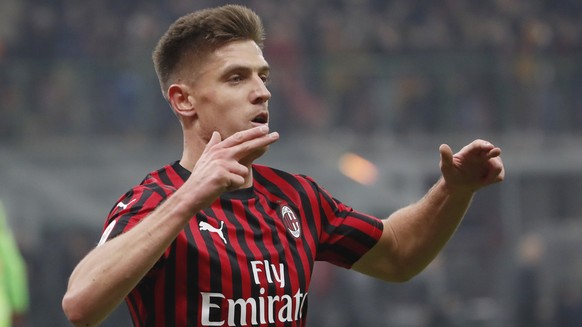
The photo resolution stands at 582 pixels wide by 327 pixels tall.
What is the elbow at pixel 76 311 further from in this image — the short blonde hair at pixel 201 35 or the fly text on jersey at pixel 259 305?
the short blonde hair at pixel 201 35

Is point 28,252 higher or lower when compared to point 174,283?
higher

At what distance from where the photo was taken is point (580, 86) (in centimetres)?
1161

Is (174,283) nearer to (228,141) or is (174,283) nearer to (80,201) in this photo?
(228,141)

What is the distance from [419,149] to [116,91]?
3.10m

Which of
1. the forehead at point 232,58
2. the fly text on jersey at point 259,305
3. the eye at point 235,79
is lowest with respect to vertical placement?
the fly text on jersey at point 259,305

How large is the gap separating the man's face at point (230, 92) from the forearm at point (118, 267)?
1.61ft

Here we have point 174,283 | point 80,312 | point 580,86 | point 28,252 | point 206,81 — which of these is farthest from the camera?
point 580,86

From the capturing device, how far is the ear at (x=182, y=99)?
338 centimetres

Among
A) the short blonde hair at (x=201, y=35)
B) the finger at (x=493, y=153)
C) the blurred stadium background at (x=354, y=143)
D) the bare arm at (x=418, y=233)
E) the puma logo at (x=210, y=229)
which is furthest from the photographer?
the blurred stadium background at (x=354, y=143)

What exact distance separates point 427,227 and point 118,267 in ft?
4.15

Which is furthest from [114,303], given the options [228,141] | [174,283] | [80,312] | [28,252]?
[28,252]

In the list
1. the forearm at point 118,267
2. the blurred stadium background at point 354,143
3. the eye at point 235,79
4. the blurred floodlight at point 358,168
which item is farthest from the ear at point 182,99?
the blurred floodlight at point 358,168

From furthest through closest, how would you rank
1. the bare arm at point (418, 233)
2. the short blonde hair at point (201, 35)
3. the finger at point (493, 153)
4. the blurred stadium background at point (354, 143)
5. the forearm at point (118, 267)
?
the blurred stadium background at point (354, 143)
the bare arm at point (418, 233)
the finger at point (493, 153)
the short blonde hair at point (201, 35)
the forearm at point (118, 267)

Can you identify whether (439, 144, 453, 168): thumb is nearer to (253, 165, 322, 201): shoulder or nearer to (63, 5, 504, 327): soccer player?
(63, 5, 504, 327): soccer player
